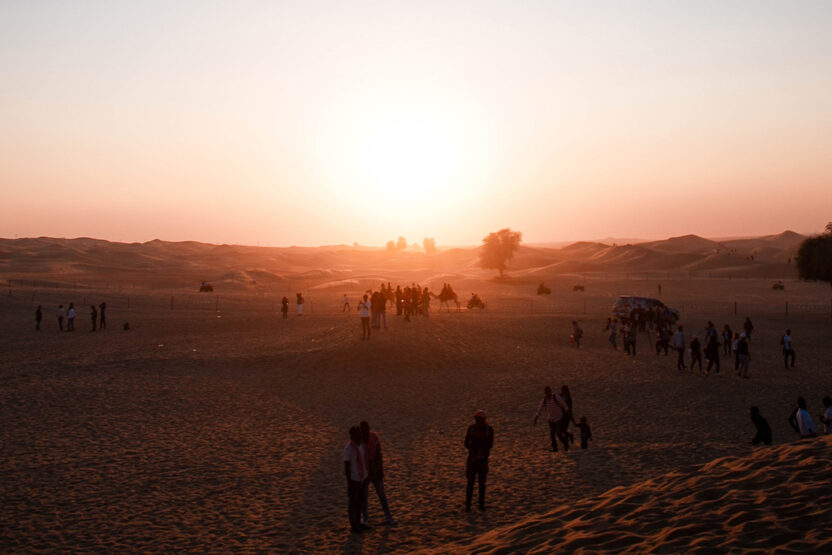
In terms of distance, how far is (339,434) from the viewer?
16609 mm

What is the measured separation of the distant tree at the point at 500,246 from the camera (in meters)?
88.6

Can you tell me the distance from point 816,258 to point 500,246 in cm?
4766

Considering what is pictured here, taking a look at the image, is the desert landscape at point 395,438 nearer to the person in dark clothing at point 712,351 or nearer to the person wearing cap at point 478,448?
the person wearing cap at point 478,448

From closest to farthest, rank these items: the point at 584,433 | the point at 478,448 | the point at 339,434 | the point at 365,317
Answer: the point at 478,448 → the point at 584,433 → the point at 339,434 → the point at 365,317

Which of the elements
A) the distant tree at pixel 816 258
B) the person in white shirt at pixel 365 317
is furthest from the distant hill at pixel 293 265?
the person in white shirt at pixel 365 317

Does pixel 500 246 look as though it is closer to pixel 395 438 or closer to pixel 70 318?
pixel 70 318

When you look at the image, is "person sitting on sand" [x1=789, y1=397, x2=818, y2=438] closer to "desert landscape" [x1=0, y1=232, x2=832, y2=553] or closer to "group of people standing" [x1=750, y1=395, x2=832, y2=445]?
"group of people standing" [x1=750, y1=395, x2=832, y2=445]

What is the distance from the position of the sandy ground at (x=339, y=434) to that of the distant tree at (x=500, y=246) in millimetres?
55478

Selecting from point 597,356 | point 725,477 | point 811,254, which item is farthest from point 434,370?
point 811,254

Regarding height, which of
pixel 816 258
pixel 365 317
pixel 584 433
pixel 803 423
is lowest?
pixel 584 433

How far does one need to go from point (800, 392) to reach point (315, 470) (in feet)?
51.2

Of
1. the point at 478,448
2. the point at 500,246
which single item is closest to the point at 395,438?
the point at 478,448

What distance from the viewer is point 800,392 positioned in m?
20.5

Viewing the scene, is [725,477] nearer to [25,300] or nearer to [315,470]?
[315,470]
